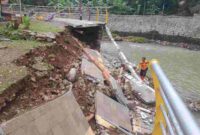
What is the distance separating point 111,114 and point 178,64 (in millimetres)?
16043

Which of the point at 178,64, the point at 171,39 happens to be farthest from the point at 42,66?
the point at 171,39

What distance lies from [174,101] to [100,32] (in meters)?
16.6

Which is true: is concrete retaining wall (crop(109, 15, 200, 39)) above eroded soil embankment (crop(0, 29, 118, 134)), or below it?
below

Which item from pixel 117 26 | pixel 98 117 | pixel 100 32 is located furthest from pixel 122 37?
pixel 98 117

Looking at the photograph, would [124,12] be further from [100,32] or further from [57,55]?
[57,55]

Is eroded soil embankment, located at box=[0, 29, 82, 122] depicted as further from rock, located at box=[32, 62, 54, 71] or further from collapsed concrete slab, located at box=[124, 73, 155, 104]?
collapsed concrete slab, located at box=[124, 73, 155, 104]

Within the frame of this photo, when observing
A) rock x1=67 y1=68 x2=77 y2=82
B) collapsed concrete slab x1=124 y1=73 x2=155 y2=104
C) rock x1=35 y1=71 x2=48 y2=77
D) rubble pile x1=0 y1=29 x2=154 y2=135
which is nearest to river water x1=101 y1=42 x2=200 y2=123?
collapsed concrete slab x1=124 y1=73 x2=155 y2=104

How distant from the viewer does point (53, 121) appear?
524 cm

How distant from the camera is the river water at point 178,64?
16.2m

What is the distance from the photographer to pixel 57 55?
965cm

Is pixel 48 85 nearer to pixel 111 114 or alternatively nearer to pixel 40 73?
pixel 40 73

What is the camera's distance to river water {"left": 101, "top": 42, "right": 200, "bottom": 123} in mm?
16172

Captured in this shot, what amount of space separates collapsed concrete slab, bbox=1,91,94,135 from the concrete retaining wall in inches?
1120

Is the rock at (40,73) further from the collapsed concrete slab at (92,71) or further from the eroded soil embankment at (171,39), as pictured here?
the eroded soil embankment at (171,39)
